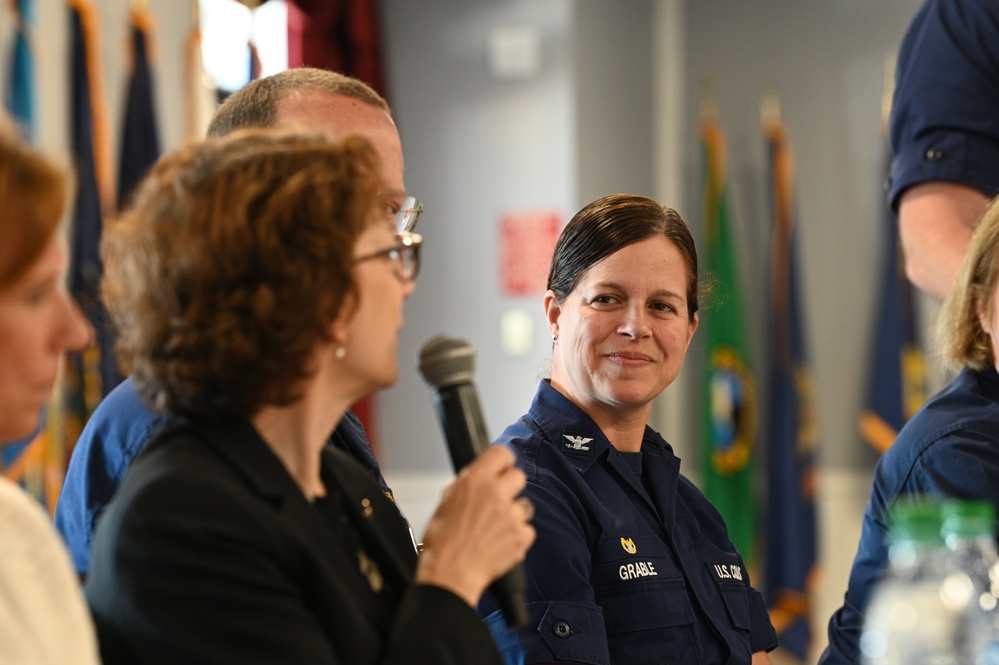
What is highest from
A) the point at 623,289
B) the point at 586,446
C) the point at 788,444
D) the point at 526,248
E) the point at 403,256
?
the point at 403,256

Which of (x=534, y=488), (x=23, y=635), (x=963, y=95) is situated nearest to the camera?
(x=23, y=635)

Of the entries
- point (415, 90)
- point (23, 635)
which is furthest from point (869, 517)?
point (415, 90)

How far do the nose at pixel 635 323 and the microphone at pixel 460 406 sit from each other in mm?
763

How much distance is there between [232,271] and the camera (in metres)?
1.22

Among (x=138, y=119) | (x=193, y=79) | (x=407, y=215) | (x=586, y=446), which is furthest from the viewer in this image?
(x=193, y=79)

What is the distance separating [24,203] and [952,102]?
1.82 m

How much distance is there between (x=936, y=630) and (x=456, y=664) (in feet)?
1.50

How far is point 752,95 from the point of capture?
231 inches

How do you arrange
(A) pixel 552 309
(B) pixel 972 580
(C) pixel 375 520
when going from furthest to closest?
1. (A) pixel 552 309
2. (C) pixel 375 520
3. (B) pixel 972 580

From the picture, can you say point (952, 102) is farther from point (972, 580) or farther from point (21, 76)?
point (21, 76)

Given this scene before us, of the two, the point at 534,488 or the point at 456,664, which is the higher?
the point at 456,664

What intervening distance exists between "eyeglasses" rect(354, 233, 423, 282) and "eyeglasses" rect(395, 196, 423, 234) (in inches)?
15.9

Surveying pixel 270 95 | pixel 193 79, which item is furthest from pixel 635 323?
pixel 193 79

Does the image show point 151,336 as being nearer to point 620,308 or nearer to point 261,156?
point 261,156
